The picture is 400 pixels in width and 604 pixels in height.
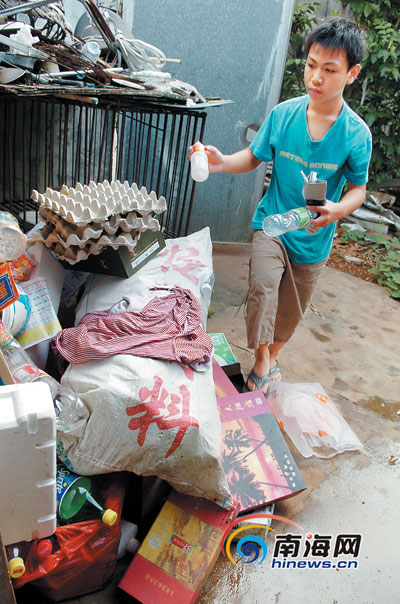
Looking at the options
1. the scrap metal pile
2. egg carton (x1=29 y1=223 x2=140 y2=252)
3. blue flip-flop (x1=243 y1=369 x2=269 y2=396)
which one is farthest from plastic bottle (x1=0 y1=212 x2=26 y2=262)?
blue flip-flop (x1=243 y1=369 x2=269 y2=396)

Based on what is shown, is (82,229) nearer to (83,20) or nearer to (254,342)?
(254,342)

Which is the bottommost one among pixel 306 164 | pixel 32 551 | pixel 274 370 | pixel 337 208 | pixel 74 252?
pixel 274 370

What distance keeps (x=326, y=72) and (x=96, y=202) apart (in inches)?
44.7

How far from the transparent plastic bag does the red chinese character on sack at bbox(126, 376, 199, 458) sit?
3.13 feet

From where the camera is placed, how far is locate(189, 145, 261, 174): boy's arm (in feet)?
7.31

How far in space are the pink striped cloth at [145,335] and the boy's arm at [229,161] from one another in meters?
0.78

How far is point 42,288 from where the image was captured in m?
1.84

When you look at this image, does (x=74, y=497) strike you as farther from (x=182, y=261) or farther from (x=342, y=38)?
(x=342, y=38)

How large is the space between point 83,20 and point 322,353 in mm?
2664

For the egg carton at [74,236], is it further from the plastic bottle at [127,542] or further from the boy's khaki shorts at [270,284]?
the plastic bottle at [127,542]

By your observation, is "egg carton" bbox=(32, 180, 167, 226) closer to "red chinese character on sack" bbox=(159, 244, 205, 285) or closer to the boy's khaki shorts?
"red chinese character on sack" bbox=(159, 244, 205, 285)

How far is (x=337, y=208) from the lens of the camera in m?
2.10

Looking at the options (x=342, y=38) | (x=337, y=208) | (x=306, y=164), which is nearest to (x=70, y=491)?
(x=337, y=208)

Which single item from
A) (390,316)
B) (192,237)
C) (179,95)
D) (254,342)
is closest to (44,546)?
(254,342)
